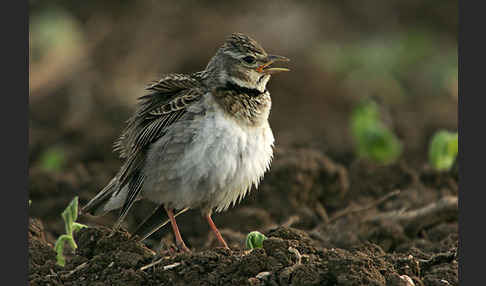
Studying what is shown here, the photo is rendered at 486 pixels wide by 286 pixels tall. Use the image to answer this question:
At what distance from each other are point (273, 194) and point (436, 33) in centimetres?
782

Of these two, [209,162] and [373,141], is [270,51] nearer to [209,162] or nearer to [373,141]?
[373,141]

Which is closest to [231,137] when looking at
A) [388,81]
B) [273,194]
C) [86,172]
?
[273,194]

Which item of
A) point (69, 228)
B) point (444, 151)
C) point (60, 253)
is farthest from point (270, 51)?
point (60, 253)

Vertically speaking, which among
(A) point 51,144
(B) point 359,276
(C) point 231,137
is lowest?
(A) point 51,144

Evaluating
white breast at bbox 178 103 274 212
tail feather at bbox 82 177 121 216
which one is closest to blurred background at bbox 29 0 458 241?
tail feather at bbox 82 177 121 216

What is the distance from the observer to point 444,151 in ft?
25.6

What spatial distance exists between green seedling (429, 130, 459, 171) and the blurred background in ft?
3.16

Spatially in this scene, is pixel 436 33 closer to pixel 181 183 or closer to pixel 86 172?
pixel 86 172

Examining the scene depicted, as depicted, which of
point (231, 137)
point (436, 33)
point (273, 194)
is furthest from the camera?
point (436, 33)

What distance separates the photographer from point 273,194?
24.6 ft

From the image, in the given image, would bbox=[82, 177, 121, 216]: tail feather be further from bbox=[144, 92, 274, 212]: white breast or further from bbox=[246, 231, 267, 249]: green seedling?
bbox=[246, 231, 267, 249]: green seedling

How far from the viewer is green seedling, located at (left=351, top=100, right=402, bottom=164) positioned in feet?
27.8

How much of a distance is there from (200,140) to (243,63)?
857 millimetres

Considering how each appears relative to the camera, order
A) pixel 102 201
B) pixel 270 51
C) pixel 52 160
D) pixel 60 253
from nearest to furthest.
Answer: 1. pixel 60 253
2. pixel 102 201
3. pixel 52 160
4. pixel 270 51
